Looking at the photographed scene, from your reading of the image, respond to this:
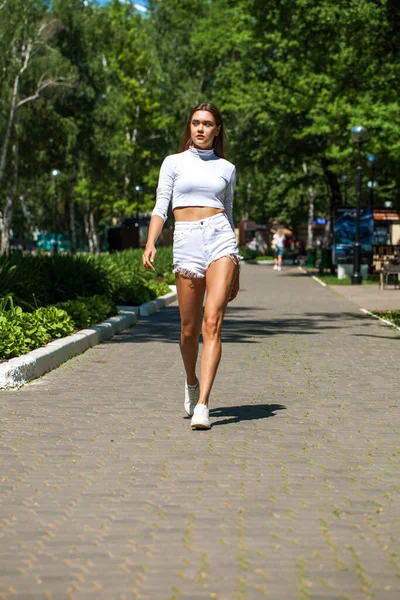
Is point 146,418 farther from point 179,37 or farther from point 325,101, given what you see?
point 179,37

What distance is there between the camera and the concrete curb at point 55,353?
31.4 feet

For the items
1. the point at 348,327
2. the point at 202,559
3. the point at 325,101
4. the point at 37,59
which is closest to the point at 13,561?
the point at 202,559

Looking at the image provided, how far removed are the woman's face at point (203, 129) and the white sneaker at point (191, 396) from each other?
5.34 ft

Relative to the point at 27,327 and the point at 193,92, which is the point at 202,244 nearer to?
the point at 27,327

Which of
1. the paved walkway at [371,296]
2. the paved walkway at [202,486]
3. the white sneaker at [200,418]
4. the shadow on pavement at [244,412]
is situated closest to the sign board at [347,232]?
the paved walkway at [371,296]

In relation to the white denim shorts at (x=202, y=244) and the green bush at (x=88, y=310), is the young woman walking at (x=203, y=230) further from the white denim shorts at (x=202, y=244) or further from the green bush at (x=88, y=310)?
the green bush at (x=88, y=310)

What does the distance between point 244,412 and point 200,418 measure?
1.01 meters

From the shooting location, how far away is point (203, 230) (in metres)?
7.42

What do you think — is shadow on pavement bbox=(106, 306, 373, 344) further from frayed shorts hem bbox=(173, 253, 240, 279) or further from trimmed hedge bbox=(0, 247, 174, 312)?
frayed shorts hem bbox=(173, 253, 240, 279)

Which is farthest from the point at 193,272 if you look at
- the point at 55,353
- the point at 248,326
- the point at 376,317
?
the point at 376,317

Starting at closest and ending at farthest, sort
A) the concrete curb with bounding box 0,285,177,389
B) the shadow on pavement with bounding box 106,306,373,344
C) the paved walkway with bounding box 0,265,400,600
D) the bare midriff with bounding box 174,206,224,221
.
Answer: the paved walkway with bounding box 0,265,400,600 < the bare midriff with bounding box 174,206,224,221 < the concrete curb with bounding box 0,285,177,389 < the shadow on pavement with bounding box 106,306,373,344

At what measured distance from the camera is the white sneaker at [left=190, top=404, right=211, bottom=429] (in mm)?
7375

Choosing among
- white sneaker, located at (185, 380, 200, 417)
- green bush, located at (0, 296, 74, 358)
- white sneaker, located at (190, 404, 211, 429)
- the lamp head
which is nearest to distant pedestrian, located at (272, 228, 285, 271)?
the lamp head

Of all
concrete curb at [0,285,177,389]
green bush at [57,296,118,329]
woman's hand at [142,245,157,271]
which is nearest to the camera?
woman's hand at [142,245,157,271]
